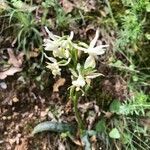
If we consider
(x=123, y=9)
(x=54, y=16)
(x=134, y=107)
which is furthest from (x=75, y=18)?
(x=134, y=107)

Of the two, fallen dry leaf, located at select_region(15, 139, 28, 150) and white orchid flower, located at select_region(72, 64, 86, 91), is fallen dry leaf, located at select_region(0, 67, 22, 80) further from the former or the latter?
white orchid flower, located at select_region(72, 64, 86, 91)

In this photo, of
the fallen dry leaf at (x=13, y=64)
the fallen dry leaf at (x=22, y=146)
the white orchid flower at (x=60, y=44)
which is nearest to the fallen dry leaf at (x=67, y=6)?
the fallen dry leaf at (x=13, y=64)

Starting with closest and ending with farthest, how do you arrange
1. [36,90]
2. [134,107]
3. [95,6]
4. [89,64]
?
[89,64] → [134,107] → [36,90] → [95,6]

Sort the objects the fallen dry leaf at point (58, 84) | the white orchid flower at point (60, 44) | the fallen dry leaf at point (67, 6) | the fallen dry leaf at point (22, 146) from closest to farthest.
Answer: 1. the white orchid flower at point (60, 44)
2. the fallen dry leaf at point (22, 146)
3. the fallen dry leaf at point (58, 84)
4. the fallen dry leaf at point (67, 6)

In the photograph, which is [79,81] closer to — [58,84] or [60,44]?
[60,44]

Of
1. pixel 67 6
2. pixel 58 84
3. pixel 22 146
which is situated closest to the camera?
pixel 22 146

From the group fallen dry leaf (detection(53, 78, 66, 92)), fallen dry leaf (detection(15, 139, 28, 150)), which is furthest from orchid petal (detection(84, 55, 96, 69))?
fallen dry leaf (detection(15, 139, 28, 150))

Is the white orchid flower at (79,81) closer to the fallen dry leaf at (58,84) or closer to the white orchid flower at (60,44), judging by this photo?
the white orchid flower at (60,44)

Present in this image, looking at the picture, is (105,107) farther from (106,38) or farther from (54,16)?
(54,16)

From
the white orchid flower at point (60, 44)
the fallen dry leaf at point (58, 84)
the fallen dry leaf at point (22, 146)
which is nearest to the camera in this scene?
the white orchid flower at point (60, 44)

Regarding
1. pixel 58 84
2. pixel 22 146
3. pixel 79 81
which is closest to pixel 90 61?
pixel 79 81

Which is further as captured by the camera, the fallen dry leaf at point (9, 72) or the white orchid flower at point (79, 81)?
the fallen dry leaf at point (9, 72)
